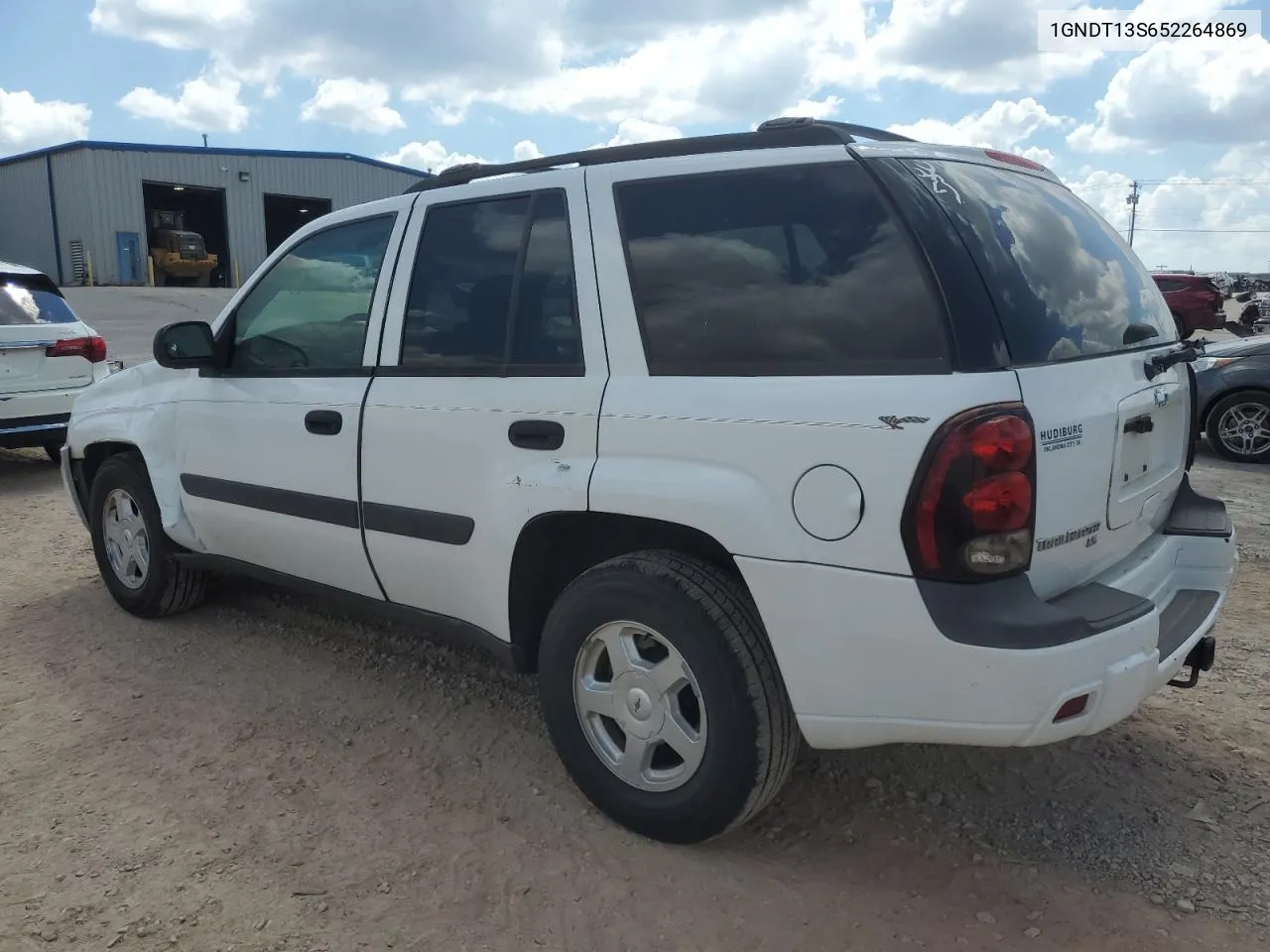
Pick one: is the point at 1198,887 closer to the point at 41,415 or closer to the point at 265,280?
the point at 265,280

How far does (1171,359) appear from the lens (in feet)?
9.32

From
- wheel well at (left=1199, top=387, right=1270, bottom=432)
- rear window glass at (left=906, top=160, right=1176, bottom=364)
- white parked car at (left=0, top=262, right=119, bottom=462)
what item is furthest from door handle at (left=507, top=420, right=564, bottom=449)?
wheel well at (left=1199, top=387, right=1270, bottom=432)

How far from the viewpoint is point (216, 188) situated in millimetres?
32875

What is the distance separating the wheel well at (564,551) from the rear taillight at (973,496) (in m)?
0.60

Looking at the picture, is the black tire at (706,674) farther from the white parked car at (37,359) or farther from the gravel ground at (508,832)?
the white parked car at (37,359)

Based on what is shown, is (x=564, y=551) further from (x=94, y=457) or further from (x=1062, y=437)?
(x=94, y=457)

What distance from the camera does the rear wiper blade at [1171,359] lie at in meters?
2.75

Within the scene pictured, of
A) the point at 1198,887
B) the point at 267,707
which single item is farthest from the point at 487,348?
the point at 1198,887

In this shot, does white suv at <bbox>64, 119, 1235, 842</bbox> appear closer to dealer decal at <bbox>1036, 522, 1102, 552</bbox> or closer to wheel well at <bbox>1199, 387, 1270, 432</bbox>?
dealer decal at <bbox>1036, 522, 1102, 552</bbox>

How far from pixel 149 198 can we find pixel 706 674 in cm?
3615

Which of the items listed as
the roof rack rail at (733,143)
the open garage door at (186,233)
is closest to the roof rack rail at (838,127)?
the roof rack rail at (733,143)

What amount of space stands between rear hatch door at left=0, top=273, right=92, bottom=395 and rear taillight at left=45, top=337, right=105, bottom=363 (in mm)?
24

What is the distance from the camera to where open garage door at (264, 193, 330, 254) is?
35425 mm

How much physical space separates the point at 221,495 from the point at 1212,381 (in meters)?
8.03
